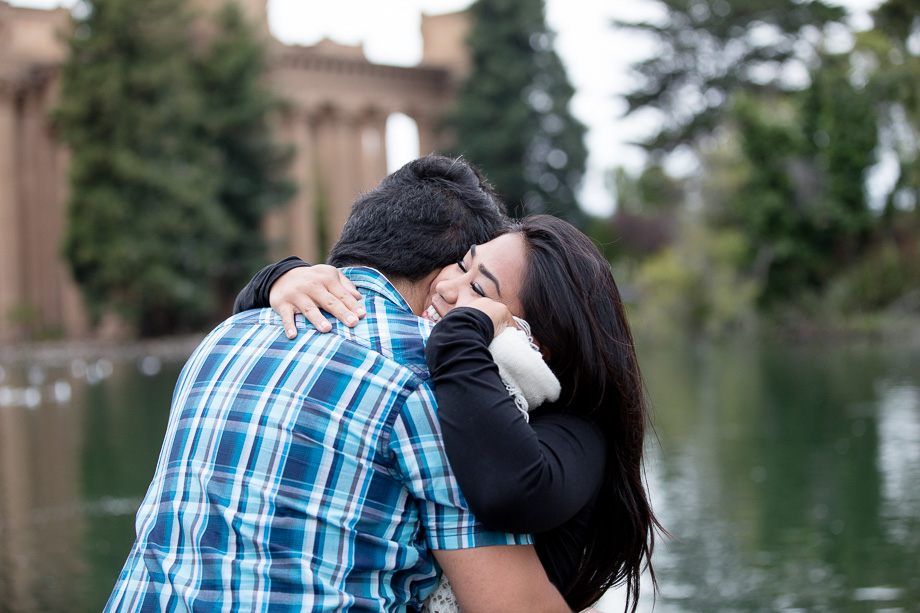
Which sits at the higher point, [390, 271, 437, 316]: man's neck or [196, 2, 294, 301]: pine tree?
[196, 2, 294, 301]: pine tree

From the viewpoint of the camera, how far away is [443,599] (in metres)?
1.79

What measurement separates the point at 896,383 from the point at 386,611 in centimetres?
1204

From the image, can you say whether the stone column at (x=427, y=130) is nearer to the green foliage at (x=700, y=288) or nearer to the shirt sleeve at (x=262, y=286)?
the green foliage at (x=700, y=288)

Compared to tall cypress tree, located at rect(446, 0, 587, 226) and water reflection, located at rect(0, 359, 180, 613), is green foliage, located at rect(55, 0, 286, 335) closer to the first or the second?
tall cypress tree, located at rect(446, 0, 587, 226)

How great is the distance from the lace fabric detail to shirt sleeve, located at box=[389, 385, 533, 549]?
15 centimetres

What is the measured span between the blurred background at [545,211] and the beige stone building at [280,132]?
4.5 inches

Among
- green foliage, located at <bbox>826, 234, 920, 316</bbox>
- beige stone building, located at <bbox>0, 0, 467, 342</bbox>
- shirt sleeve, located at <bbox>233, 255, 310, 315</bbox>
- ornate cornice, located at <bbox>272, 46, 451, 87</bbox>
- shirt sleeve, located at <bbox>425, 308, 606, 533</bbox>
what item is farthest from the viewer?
ornate cornice, located at <bbox>272, 46, 451, 87</bbox>

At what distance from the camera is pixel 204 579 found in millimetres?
1649

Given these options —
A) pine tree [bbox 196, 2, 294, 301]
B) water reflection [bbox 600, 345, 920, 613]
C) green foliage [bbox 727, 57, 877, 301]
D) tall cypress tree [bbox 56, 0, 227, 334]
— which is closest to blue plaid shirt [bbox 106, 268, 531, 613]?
water reflection [bbox 600, 345, 920, 613]

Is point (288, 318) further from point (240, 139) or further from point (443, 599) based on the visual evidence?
point (240, 139)

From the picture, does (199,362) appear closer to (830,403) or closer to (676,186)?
(830,403)

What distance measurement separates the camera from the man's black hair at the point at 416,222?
200cm

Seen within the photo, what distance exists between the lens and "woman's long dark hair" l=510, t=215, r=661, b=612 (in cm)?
191

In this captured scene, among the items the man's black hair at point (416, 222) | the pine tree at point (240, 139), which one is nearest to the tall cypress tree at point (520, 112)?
the pine tree at point (240, 139)
